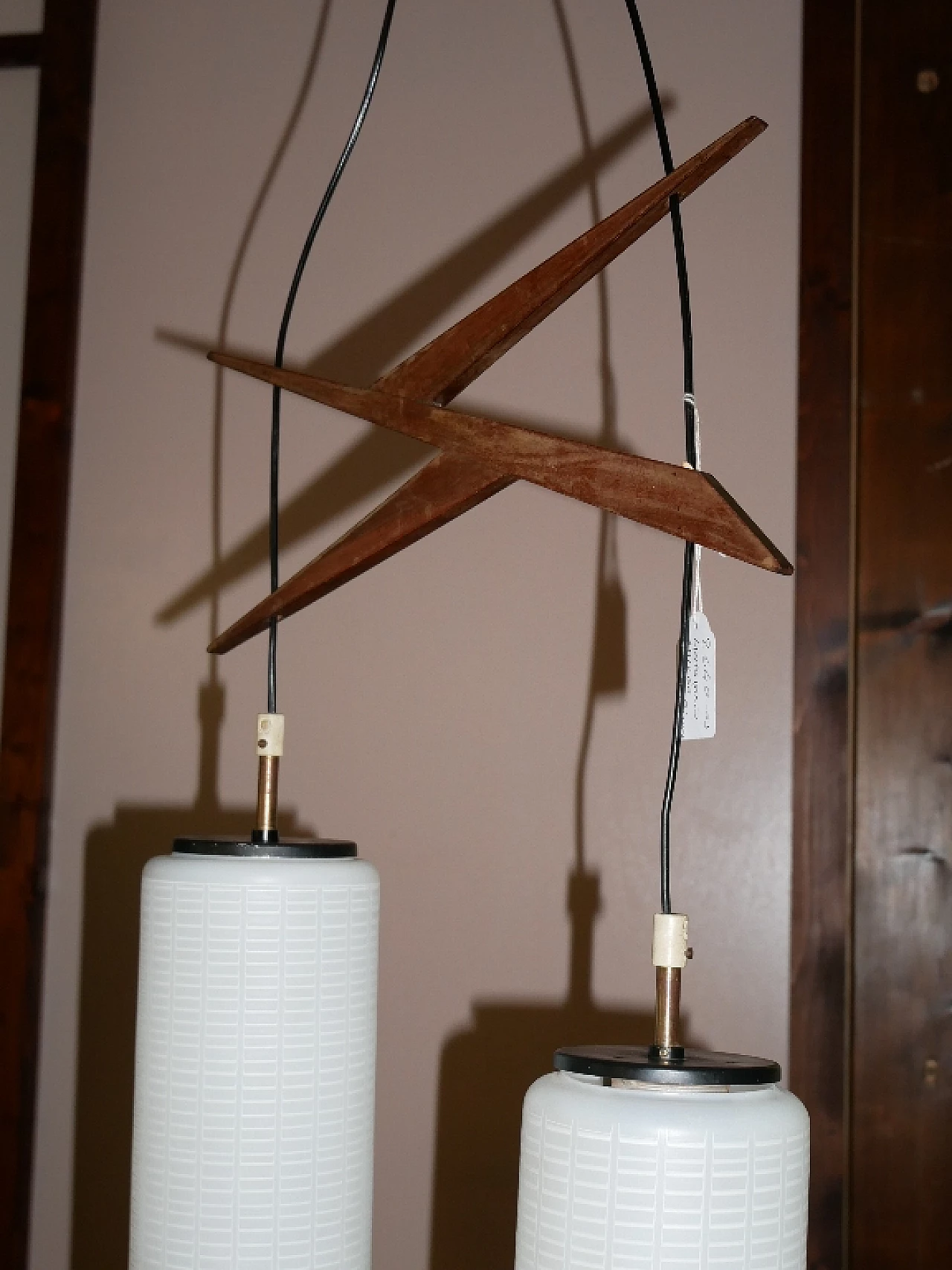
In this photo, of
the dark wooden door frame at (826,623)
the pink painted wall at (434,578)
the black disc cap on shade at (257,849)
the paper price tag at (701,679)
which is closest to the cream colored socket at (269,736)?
the black disc cap on shade at (257,849)

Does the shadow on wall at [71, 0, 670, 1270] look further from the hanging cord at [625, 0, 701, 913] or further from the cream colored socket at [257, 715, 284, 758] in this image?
the hanging cord at [625, 0, 701, 913]

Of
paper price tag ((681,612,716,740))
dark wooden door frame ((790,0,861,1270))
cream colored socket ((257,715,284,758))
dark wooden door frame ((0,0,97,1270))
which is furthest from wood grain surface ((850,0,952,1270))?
dark wooden door frame ((0,0,97,1270))

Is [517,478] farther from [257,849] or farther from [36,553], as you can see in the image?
[36,553]

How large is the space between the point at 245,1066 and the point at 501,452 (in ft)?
1.52

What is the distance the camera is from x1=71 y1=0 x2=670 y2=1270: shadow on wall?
5.72 ft

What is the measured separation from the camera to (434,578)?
184 cm

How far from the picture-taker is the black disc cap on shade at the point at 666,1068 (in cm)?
74

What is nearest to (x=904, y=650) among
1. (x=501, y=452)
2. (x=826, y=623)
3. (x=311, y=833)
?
(x=826, y=623)

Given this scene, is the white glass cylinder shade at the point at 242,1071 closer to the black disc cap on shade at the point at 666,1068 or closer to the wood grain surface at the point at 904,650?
the black disc cap on shade at the point at 666,1068

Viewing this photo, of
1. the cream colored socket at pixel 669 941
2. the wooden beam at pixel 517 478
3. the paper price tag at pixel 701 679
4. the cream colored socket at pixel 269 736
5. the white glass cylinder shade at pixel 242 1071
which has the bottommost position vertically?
the white glass cylinder shade at pixel 242 1071

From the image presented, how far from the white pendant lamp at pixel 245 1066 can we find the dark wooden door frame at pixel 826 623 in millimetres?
867

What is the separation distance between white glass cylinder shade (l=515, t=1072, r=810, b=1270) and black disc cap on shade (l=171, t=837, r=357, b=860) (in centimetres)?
30

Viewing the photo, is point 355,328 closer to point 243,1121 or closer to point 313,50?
point 313,50

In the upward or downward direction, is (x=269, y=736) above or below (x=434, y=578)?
below
